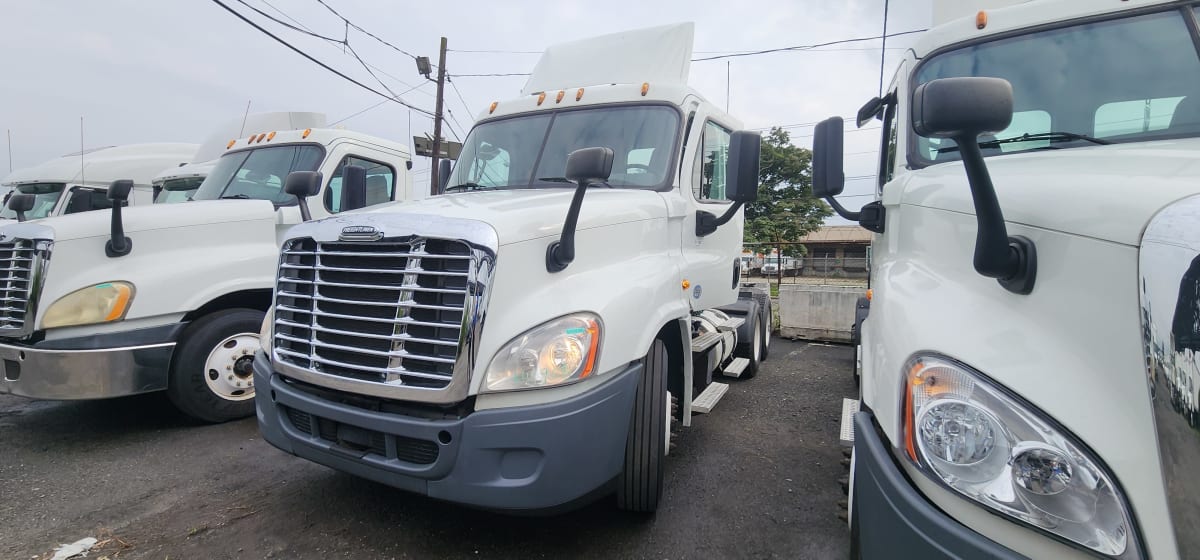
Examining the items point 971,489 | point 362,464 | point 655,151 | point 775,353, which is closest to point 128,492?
point 362,464

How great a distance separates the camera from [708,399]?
4.37 m

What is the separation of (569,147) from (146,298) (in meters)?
3.19

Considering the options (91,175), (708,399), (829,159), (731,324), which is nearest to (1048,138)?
(829,159)

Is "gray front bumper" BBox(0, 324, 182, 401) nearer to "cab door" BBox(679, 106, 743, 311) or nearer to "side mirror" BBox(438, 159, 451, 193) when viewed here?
"side mirror" BBox(438, 159, 451, 193)

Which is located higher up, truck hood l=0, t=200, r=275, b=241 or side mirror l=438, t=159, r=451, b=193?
side mirror l=438, t=159, r=451, b=193

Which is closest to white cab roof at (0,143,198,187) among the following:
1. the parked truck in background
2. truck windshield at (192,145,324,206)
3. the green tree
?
the parked truck in background

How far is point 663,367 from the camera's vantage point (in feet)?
9.43

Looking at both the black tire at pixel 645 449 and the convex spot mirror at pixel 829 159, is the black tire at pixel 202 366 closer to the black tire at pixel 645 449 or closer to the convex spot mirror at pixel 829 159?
the black tire at pixel 645 449

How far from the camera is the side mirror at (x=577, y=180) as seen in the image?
2408 millimetres

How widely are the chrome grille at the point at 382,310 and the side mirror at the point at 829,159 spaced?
2.04 m

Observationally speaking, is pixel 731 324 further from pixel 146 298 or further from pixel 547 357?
pixel 146 298

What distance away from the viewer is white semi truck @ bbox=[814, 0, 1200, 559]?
1.14m

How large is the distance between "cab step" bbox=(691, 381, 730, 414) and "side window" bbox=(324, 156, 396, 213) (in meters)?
4.02

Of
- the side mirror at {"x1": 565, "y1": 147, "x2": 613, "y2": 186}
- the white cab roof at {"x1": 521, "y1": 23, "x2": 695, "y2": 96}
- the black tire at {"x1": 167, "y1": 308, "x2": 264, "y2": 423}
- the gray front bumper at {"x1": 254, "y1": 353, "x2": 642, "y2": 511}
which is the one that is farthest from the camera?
the white cab roof at {"x1": 521, "y1": 23, "x2": 695, "y2": 96}
